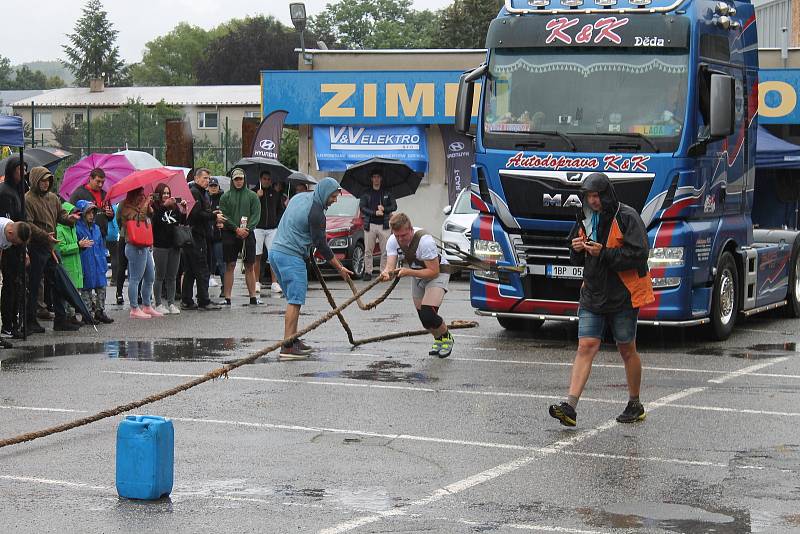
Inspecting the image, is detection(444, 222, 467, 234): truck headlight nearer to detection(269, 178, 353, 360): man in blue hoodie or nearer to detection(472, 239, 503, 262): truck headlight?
detection(472, 239, 503, 262): truck headlight

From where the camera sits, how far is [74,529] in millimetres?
6727

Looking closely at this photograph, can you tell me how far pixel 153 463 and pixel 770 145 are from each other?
1456 centimetres

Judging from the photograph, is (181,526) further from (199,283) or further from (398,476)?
(199,283)

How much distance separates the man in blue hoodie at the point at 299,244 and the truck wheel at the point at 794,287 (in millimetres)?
7003

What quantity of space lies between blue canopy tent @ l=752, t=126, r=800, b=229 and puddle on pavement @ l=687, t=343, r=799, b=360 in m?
4.60

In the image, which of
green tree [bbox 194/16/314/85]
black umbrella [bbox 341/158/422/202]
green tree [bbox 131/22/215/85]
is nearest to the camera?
black umbrella [bbox 341/158/422/202]

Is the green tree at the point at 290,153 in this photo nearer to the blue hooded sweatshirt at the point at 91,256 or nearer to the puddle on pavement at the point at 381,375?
the blue hooded sweatshirt at the point at 91,256

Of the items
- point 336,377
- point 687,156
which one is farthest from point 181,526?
point 687,156

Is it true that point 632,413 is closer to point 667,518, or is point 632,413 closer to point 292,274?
point 667,518

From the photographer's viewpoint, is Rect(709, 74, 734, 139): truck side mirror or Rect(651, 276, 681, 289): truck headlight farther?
Rect(651, 276, 681, 289): truck headlight

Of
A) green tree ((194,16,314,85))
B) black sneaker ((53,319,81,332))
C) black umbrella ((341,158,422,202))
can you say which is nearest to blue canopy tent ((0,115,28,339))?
black sneaker ((53,319,81,332))

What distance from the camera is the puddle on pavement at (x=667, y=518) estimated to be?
684 centimetres

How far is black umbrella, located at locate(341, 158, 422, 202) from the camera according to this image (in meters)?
25.5

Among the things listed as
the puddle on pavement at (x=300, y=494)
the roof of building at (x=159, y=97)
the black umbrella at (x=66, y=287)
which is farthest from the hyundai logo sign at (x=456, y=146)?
the roof of building at (x=159, y=97)
